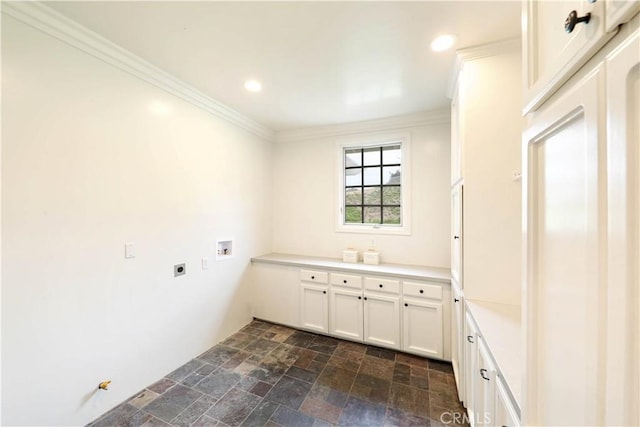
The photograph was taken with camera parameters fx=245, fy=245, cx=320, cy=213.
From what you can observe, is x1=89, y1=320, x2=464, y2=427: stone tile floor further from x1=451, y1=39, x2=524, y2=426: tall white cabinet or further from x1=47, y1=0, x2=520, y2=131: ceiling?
Answer: x1=47, y1=0, x2=520, y2=131: ceiling

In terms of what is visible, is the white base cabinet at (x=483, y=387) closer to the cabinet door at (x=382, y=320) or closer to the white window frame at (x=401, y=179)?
the cabinet door at (x=382, y=320)

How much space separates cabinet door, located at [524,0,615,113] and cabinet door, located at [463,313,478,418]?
1.36 meters

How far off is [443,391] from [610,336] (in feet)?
6.94

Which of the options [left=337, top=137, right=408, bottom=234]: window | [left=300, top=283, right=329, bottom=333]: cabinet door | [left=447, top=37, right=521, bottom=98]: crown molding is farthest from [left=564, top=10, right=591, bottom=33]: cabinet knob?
[left=300, top=283, right=329, bottom=333]: cabinet door

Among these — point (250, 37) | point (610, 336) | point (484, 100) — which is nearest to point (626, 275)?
point (610, 336)

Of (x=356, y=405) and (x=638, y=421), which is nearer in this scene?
(x=638, y=421)

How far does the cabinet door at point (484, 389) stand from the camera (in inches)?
46.4

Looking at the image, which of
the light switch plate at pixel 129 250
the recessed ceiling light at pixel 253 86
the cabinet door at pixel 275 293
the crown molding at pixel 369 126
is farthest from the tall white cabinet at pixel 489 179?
the light switch plate at pixel 129 250

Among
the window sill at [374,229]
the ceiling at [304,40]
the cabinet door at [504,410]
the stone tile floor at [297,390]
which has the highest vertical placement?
the ceiling at [304,40]

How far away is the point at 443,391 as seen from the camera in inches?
79.3

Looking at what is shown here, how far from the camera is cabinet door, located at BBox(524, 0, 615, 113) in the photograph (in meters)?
0.44

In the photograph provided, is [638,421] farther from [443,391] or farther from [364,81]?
[364,81]

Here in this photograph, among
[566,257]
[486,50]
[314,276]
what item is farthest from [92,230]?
[486,50]

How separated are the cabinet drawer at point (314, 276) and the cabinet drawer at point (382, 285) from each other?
48 centimetres
